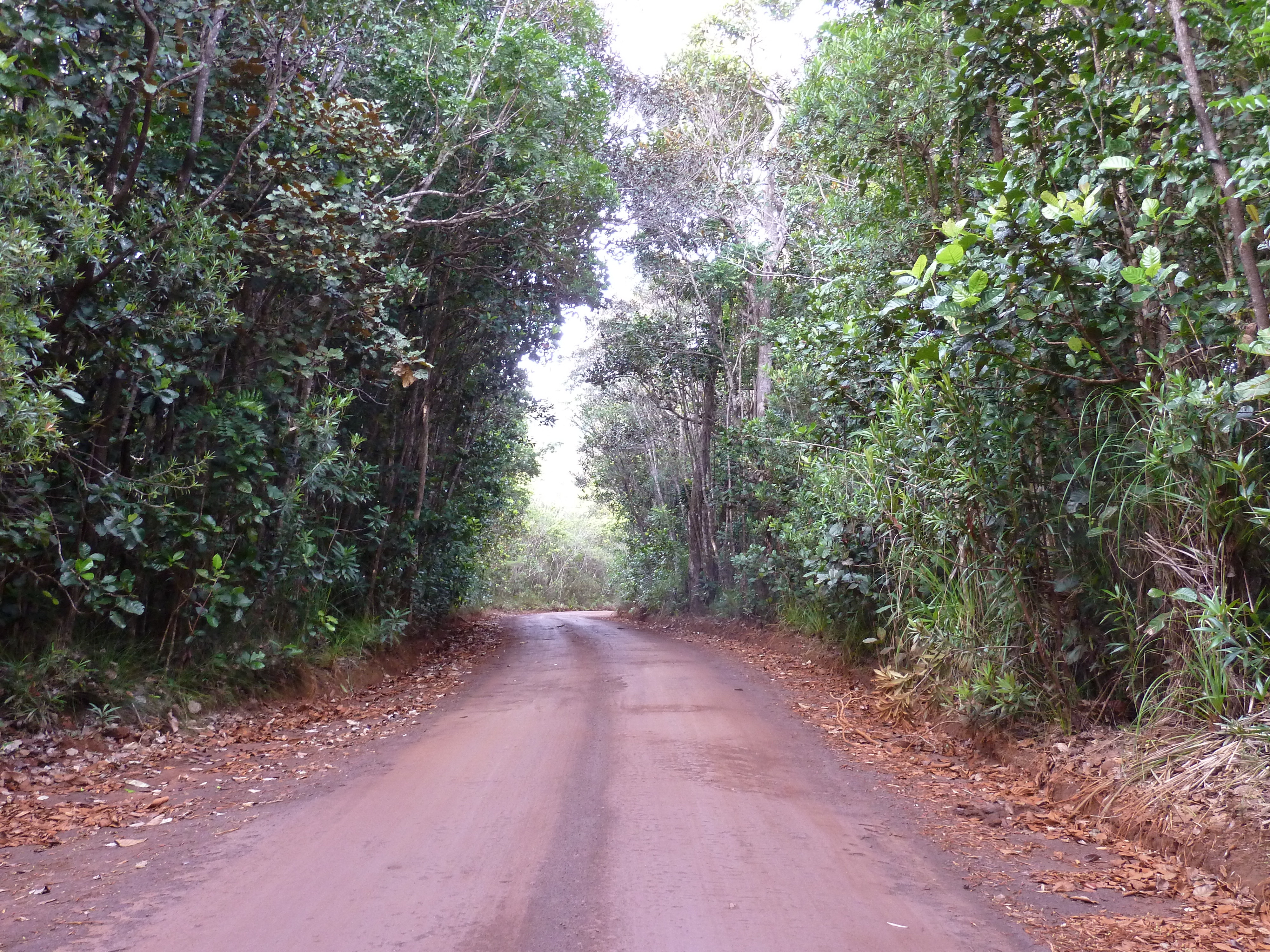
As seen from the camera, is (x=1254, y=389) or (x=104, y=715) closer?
(x=1254, y=389)

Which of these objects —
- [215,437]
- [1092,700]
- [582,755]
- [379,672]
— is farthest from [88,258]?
[1092,700]

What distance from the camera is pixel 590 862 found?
4.03m

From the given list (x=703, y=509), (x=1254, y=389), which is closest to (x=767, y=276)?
(x=703, y=509)

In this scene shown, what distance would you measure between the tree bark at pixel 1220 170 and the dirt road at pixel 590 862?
338cm

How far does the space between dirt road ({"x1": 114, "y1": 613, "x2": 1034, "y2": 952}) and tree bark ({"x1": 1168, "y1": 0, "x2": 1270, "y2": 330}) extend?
3.38m

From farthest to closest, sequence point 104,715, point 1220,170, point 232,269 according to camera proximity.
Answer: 1. point 232,269
2. point 104,715
3. point 1220,170

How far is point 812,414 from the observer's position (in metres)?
12.8

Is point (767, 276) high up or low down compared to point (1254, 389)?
up

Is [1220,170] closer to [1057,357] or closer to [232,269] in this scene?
[1057,357]

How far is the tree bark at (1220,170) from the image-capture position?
14.7 ft

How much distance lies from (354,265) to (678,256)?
11192 mm

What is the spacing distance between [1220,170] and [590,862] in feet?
16.3

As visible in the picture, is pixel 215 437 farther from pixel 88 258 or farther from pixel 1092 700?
pixel 1092 700

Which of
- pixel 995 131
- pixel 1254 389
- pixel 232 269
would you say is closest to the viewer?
pixel 1254 389
